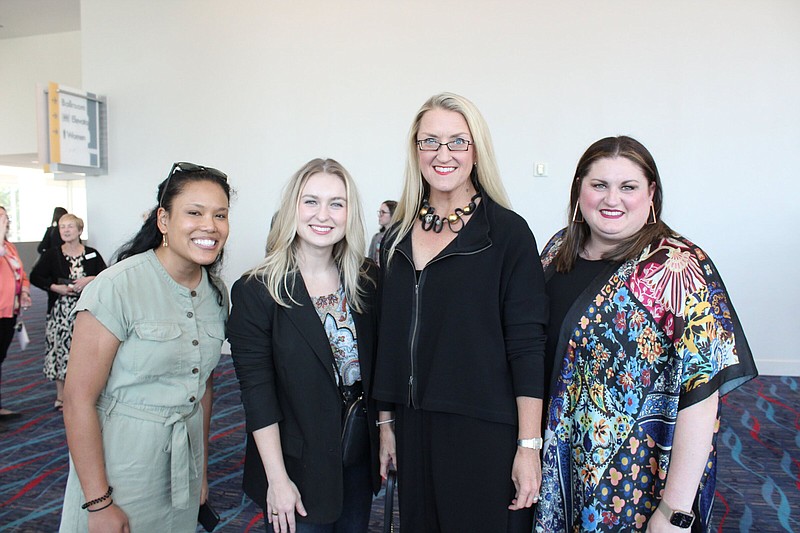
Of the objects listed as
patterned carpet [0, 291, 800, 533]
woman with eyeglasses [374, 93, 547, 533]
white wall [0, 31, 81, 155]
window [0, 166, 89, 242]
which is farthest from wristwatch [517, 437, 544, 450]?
window [0, 166, 89, 242]

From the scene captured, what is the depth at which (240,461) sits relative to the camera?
339cm

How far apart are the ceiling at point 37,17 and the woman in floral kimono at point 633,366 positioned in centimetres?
907

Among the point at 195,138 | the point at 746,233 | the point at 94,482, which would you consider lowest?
the point at 94,482

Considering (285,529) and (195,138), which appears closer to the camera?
(285,529)

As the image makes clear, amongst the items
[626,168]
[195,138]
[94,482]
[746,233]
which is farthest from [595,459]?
[195,138]

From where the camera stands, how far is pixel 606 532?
138 centimetres

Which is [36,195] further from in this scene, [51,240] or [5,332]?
[5,332]

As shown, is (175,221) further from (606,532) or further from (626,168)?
(606,532)

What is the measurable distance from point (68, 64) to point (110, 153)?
399cm

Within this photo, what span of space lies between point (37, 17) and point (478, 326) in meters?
10.1

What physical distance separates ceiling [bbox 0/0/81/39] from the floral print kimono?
9209 millimetres

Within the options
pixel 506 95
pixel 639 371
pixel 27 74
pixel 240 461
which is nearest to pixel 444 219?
pixel 639 371

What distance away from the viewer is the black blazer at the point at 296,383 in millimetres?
1452

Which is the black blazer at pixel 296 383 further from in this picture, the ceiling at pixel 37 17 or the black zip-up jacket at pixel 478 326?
the ceiling at pixel 37 17
